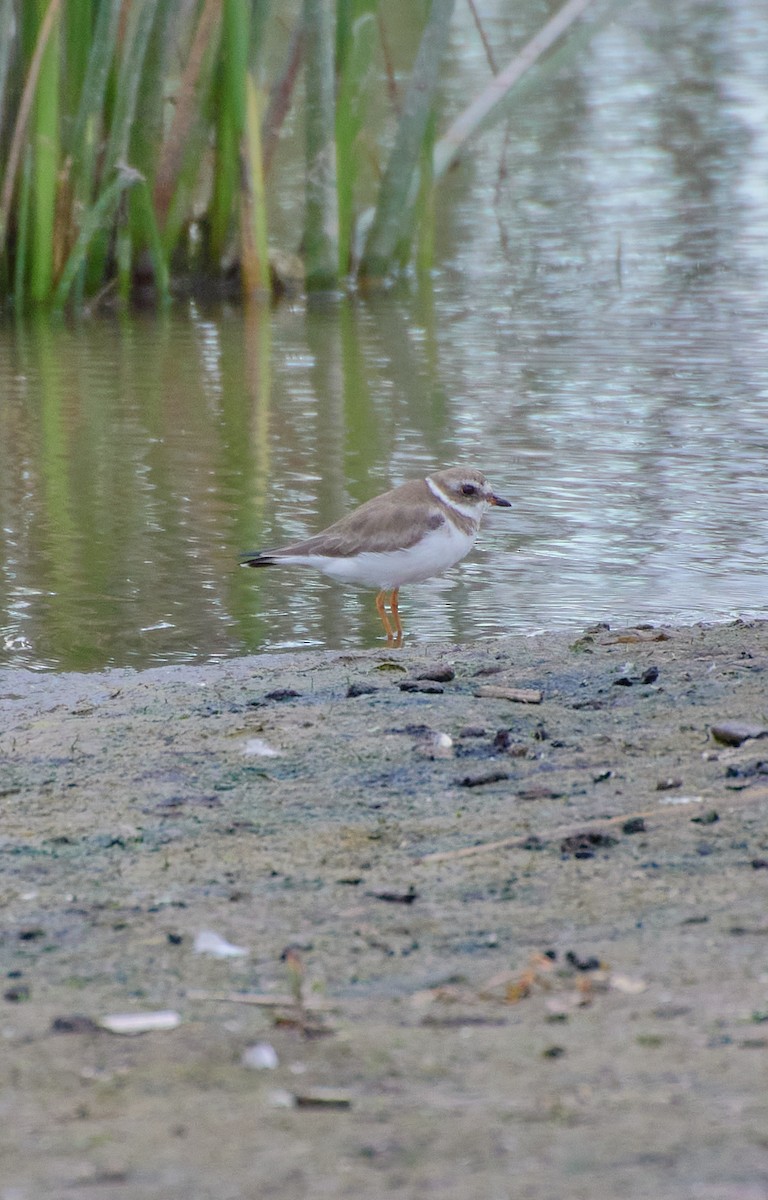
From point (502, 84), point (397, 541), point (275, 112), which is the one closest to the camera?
point (397, 541)

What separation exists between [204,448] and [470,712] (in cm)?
423

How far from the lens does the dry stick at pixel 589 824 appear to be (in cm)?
359

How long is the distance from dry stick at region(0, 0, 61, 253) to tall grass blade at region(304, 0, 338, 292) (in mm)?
1580

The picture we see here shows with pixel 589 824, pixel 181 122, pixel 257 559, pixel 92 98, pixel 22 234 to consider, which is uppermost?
pixel 92 98

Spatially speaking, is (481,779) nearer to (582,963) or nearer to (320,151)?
(582,963)

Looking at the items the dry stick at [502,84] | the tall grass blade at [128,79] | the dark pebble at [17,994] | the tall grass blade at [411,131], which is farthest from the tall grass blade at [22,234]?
the dark pebble at [17,994]

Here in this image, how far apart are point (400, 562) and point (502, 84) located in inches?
249

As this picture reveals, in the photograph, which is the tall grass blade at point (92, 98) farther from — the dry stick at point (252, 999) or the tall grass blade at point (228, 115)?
the dry stick at point (252, 999)

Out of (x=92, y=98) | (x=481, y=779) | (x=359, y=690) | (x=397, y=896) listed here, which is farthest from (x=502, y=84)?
(x=397, y=896)

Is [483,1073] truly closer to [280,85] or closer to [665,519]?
[665,519]

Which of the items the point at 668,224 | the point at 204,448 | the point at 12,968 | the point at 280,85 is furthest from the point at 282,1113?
the point at 668,224

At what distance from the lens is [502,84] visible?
11172mm

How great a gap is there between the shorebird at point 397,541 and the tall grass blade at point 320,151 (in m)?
5.10

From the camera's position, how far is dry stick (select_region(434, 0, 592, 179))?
35.5ft
